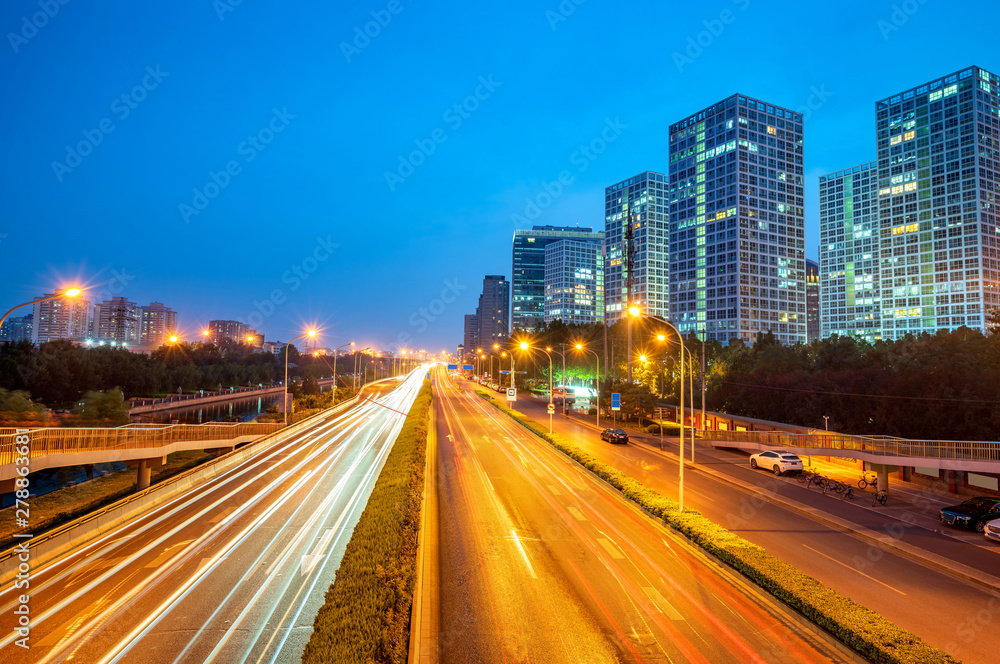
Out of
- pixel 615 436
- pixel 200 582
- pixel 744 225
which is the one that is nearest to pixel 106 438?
pixel 200 582

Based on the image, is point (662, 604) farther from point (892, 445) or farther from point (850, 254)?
point (850, 254)

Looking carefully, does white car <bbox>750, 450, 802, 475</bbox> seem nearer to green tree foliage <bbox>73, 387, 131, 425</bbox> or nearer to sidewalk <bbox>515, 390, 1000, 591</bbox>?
sidewalk <bbox>515, 390, 1000, 591</bbox>

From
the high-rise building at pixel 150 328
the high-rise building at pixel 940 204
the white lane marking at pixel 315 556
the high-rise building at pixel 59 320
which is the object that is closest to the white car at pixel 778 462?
the white lane marking at pixel 315 556

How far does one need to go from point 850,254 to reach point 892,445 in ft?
525

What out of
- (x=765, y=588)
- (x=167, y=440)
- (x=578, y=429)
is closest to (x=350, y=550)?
(x=765, y=588)

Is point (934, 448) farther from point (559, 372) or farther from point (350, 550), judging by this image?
point (559, 372)

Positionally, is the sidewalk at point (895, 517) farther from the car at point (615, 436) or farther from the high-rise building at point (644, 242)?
the high-rise building at point (644, 242)

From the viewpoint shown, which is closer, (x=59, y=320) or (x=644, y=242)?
(x=59, y=320)

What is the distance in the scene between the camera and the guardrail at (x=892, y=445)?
2592cm

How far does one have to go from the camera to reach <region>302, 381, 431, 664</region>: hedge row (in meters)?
9.55

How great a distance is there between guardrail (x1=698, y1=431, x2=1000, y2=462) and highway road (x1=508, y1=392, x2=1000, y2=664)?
4019mm

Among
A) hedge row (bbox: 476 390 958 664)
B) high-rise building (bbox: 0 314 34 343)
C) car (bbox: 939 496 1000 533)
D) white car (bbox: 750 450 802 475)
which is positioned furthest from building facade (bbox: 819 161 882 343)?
high-rise building (bbox: 0 314 34 343)

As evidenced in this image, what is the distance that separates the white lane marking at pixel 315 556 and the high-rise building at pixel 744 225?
122 m

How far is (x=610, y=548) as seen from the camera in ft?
56.1
